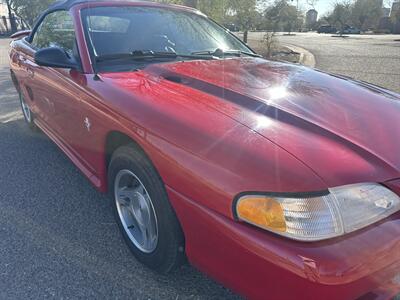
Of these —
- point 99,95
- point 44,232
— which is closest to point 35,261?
point 44,232

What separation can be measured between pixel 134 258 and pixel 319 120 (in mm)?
1373

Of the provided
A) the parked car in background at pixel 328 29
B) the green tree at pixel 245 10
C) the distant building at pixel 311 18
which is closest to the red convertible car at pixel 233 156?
the green tree at pixel 245 10

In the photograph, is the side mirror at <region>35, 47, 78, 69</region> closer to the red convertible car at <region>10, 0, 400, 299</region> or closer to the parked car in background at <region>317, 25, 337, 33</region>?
the red convertible car at <region>10, 0, 400, 299</region>

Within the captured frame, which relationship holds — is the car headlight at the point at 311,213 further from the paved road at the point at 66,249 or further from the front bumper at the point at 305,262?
the paved road at the point at 66,249

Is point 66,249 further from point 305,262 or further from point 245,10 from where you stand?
point 245,10

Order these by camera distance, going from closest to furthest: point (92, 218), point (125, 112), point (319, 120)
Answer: point (319, 120) < point (125, 112) < point (92, 218)

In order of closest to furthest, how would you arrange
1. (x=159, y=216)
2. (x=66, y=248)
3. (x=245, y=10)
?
(x=159, y=216), (x=66, y=248), (x=245, y=10)

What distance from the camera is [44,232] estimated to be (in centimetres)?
256

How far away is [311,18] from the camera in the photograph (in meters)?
89.4

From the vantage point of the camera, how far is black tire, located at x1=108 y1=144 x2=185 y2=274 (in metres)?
1.88

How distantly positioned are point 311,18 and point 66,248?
3812 inches

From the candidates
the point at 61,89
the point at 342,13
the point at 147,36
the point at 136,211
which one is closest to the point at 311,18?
the point at 342,13

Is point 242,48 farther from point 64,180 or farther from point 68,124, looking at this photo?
point 64,180

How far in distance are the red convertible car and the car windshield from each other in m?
0.01
